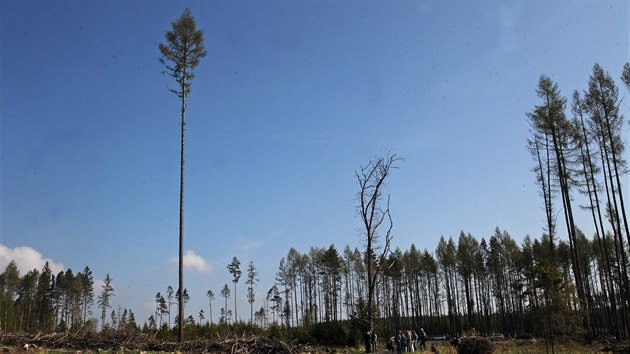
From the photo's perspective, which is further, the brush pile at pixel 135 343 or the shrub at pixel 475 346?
the shrub at pixel 475 346

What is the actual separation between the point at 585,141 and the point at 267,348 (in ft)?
84.2

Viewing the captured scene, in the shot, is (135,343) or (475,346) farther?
(475,346)

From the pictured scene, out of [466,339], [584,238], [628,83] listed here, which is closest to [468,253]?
[584,238]

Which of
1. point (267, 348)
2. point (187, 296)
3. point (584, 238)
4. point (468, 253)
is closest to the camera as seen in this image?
point (267, 348)

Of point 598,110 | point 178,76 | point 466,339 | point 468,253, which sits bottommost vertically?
point 466,339

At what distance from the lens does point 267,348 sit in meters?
16.7

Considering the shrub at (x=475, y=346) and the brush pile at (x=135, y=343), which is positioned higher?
the brush pile at (x=135, y=343)

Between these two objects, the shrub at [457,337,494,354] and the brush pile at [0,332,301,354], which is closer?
the brush pile at [0,332,301,354]

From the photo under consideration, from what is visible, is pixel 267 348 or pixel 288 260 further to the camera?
pixel 288 260

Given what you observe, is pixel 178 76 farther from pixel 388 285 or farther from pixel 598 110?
pixel 388 285

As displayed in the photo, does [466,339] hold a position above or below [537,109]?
below

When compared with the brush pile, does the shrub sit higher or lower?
lower

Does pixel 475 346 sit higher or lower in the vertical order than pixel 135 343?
lower

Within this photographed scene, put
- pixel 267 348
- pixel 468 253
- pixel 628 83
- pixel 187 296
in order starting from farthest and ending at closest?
pixel 187 296, pixel 468 253, pixel 628 83, pixel 267 348
